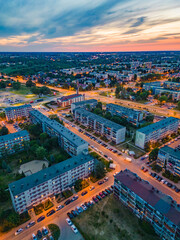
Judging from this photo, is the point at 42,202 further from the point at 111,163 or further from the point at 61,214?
the point at 111,163

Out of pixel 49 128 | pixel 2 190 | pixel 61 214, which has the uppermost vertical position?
pixel 49 128

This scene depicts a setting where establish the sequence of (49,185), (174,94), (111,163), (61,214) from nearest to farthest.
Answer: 1. (61,214)
2. (49,185)
3. (111,163)
4. (174,94)

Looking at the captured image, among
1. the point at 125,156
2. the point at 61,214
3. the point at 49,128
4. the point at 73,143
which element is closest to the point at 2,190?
the point at 61,214

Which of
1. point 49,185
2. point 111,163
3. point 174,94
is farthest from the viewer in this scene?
point 174,94

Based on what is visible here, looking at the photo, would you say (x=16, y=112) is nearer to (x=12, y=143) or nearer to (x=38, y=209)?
(x=12, y=143)

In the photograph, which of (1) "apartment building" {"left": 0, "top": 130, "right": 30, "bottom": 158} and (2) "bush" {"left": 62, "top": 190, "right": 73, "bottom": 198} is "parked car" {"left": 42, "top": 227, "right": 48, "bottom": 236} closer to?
(2) "bush" {"left": 62, "top": 190, "right": 73, "bottom": 198}

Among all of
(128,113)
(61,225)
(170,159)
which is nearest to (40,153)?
(61,225)

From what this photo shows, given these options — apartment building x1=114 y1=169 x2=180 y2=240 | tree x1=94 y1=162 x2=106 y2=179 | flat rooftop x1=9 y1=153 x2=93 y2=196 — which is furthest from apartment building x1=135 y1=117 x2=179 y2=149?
flat rooftop x1=9 y1=153 x2=93 y2=196
